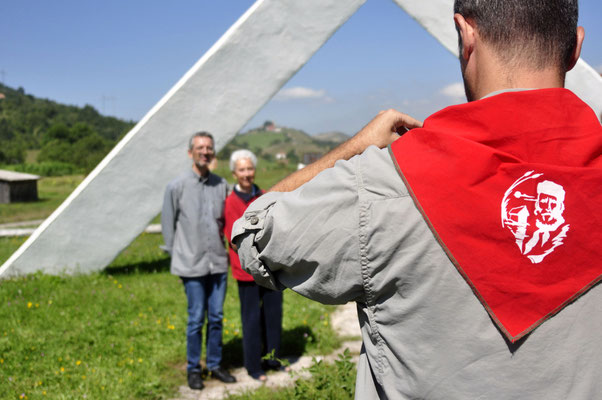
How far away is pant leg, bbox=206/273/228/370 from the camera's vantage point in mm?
4238

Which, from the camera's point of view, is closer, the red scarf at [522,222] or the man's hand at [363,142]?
the red scarf at [522,222]

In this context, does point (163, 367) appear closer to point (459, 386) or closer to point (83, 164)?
point (459, 386)

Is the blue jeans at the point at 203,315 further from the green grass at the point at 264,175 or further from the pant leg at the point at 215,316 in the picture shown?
the green grass at the point at 264,175

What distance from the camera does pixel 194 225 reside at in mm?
4285

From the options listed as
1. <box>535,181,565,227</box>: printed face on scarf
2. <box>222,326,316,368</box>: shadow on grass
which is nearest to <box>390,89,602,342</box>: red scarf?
<box>535,181,565,227</box>: printed face on scarf

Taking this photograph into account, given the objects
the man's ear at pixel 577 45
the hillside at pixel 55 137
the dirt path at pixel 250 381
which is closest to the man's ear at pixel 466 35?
the man's ear at pixel 577 45

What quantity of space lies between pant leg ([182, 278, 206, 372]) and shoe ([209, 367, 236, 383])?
176mm

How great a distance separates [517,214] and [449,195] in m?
0.13

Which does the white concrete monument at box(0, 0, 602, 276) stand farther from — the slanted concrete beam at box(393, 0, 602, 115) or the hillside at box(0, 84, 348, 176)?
the hillside at box(0, 84, 348, 176)

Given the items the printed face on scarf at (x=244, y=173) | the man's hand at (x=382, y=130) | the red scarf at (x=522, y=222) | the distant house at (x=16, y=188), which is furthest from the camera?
the distant house at (x=16, y=188)

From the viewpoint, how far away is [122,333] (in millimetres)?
5121

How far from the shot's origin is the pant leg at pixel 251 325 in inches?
169

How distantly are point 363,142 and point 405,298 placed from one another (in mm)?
432

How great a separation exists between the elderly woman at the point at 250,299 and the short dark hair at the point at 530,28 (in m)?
3.33
